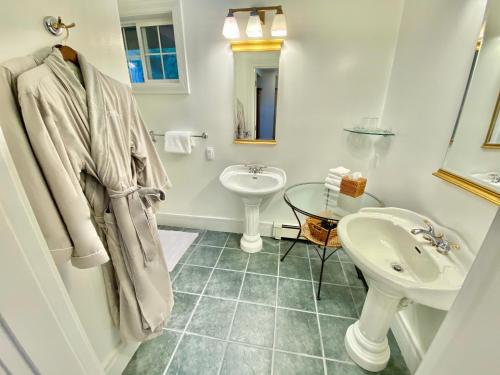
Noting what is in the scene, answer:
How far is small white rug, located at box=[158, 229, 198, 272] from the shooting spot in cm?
197

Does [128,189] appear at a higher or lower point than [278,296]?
higher

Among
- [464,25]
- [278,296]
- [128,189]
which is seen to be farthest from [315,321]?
[464,25]

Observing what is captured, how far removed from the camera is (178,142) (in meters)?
2.04

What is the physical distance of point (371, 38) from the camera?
1583mm

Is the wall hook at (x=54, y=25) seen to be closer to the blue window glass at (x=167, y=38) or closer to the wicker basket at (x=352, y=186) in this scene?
the blue window glass at (x=167, y=38)

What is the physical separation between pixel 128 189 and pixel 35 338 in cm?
53

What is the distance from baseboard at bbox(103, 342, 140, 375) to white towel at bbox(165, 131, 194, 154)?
1524 millimetres

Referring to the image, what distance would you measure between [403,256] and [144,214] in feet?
4.40

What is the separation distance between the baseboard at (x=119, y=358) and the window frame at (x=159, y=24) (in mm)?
1923

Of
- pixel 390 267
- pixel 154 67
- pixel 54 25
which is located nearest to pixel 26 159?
pixel 54 25

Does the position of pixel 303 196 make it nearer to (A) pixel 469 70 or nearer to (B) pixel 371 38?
(A) pixel 469 70

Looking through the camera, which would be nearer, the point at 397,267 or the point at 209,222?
the point at 397,267

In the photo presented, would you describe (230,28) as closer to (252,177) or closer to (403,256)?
(252,177)

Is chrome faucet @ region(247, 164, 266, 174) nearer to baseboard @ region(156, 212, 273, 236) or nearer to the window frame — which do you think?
baseboard @ region(156, 212, 273, 236)
